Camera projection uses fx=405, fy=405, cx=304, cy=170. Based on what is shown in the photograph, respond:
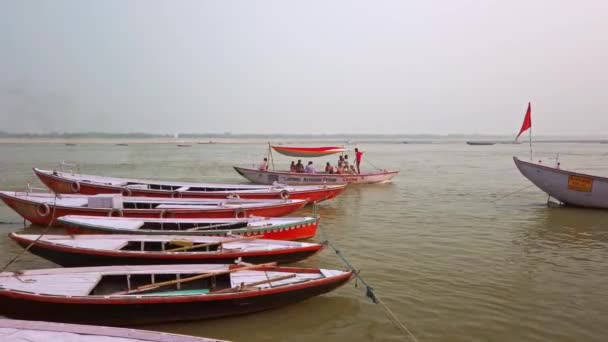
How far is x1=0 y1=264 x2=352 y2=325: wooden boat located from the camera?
637 centimetres

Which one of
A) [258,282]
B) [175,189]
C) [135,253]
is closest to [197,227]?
[135,253]

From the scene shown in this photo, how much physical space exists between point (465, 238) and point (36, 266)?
40.1 feet

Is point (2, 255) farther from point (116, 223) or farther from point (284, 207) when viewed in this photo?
point (284, 207)

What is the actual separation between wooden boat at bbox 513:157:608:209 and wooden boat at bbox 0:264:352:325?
14570 millimetres

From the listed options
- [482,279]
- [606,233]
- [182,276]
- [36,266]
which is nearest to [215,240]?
[182,276]

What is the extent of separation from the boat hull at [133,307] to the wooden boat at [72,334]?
1.28m

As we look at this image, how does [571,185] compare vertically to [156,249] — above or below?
above

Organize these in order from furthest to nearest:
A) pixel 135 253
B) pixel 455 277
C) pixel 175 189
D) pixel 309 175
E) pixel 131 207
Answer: pixel 309 175 → pixel 175 189 → pixel 131 207 → pixel 455 277 → pixel 135 253

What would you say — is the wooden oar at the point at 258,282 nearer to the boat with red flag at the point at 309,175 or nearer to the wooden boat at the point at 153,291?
the wooden boat at the point at 153,291

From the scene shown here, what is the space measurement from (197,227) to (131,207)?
13.4ft

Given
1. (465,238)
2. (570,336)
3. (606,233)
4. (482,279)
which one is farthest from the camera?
(606,233)

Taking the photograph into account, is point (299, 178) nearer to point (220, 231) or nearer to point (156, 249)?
point (220, 231)

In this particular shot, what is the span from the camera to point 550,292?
871 centimetres

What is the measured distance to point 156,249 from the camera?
9523 millimetres
